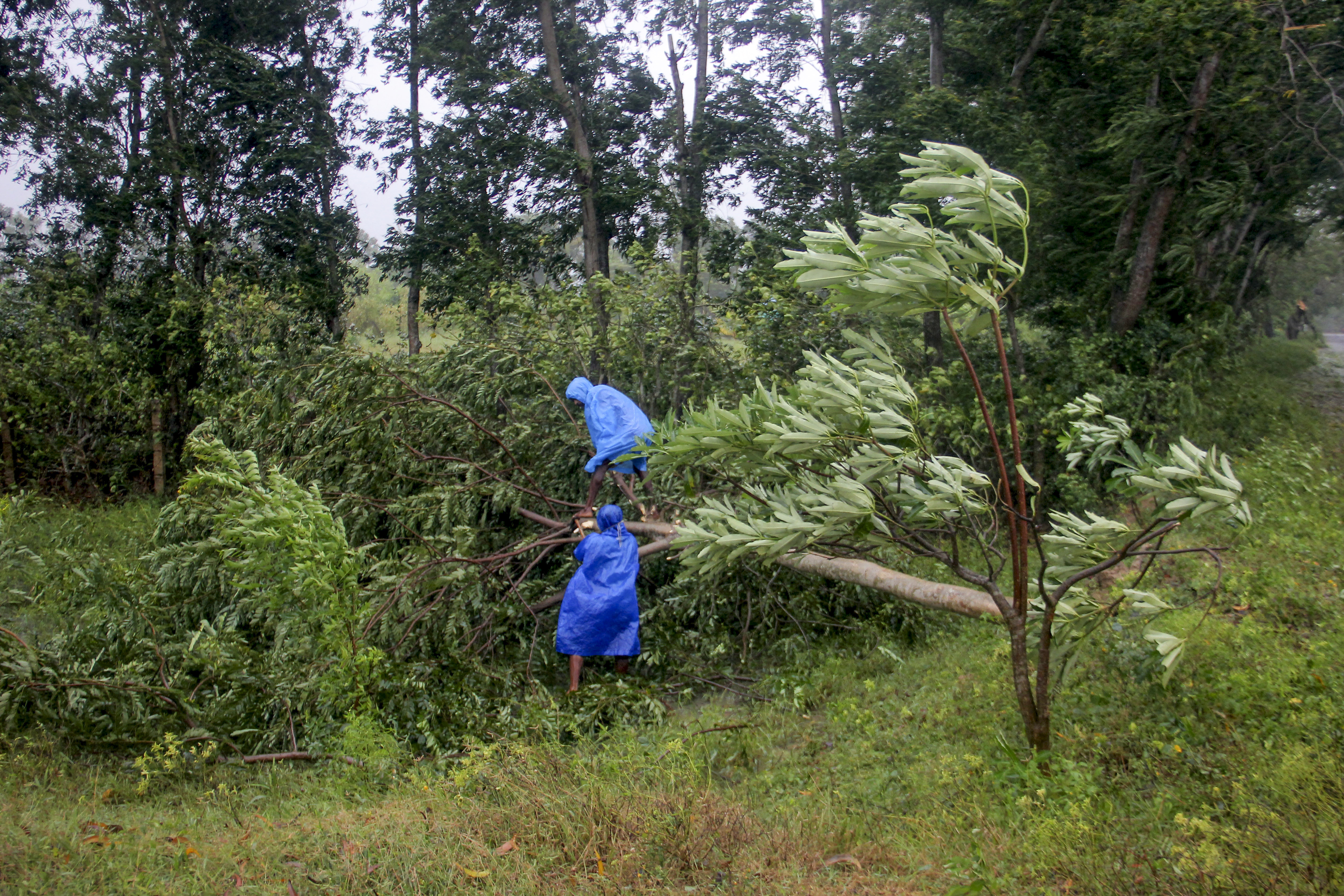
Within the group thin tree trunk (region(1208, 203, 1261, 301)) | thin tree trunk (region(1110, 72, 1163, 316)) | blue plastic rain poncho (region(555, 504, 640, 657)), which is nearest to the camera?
blue plastic rain poncho (region(555, 504, 640, 657))

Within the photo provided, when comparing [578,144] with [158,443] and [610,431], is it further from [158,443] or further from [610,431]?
[610,431]

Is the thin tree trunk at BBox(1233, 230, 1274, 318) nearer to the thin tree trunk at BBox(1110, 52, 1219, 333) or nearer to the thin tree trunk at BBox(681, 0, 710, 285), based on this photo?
the thin tree trunk at BBox(1110, 52, 1219, 333)

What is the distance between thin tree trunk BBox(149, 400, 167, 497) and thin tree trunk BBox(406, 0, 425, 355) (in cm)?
529

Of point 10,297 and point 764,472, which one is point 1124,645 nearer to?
point 764,472

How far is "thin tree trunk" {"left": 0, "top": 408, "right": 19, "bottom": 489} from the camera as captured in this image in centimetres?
1080

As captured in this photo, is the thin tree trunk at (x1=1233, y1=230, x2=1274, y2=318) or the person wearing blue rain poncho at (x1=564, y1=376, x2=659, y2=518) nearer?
the person wearing blue rain poncho at (x1=564, y1=376, x2=659, y2=518)

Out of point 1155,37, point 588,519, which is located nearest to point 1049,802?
point 588,519

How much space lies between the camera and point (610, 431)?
571 centimetres

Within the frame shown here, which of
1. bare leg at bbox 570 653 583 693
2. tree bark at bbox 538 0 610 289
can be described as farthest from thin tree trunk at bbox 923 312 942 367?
bare leg at bbox 570 653 583 693

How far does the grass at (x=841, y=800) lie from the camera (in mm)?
2875

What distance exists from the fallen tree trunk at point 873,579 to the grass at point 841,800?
60cm

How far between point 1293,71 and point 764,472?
24.7 ft

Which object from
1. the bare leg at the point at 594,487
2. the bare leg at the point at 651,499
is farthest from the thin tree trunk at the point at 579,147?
the bare leg at the point at 594,487

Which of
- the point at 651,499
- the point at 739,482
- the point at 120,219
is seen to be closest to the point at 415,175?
the point at 120,219
